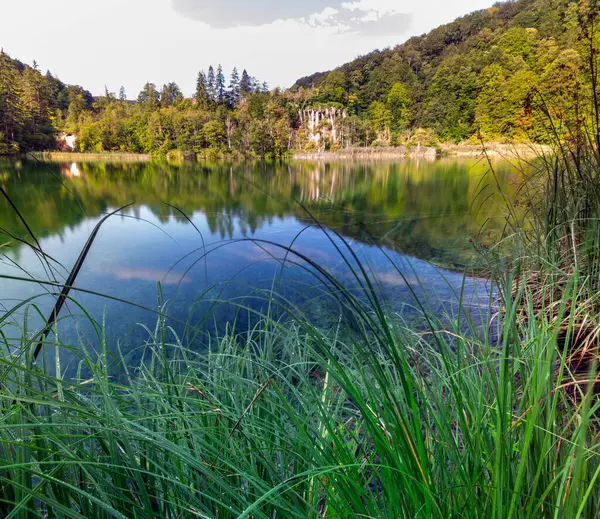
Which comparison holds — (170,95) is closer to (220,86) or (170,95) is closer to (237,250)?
(220,86)

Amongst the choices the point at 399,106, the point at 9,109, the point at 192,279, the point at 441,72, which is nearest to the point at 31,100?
the point at 9,109

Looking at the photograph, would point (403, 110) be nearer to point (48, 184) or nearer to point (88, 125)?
point (88, 125)

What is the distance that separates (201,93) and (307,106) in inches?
544

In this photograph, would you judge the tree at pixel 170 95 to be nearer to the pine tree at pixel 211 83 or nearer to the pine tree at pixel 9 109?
the pine tree at pixel 211 83

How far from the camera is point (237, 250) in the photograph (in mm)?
4965

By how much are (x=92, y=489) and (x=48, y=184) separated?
14.0 meters

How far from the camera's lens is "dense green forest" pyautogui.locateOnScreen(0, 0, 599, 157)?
25.6 metres

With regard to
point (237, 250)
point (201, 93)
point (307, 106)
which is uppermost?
point (201, 93)

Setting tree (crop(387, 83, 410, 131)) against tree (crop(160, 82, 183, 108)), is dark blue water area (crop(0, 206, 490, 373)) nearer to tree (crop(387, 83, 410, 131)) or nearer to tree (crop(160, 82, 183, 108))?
tree (crop(387, 83, 410, 131))

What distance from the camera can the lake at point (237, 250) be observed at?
0.81m

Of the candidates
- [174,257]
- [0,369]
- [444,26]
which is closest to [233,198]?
[174,257]

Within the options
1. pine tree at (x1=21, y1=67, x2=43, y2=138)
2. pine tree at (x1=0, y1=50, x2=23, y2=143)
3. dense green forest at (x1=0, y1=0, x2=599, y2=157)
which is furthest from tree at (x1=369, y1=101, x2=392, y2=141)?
pine tree at (x1=0, y1=50, x2=23, y2=143)

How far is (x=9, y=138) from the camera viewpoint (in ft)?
71.1

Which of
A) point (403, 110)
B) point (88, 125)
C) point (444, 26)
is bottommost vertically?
point (88, 125)
